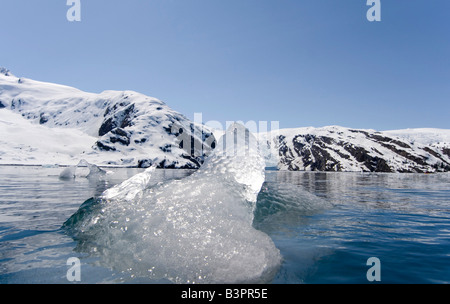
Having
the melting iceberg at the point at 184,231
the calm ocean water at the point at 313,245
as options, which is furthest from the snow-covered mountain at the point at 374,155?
the melting iceberg at the point at 184,231

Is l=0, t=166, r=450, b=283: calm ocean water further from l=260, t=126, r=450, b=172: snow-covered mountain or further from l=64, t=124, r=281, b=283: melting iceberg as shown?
l=260, t=126, r=450, b=172: snow-covered mountain

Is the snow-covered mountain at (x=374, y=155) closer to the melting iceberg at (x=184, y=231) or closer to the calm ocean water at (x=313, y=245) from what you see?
the calm ocean water at (x=313, y=245)

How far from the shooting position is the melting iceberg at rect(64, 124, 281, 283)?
4.91 m

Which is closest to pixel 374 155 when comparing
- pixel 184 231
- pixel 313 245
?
pixel 313 245

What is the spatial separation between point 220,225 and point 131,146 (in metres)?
178

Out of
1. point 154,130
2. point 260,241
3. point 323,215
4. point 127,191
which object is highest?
point 154,130

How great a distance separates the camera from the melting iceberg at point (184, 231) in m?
4.91

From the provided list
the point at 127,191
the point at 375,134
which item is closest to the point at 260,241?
the point at 127,191

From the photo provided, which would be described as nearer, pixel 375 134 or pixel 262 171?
pixel 262 171

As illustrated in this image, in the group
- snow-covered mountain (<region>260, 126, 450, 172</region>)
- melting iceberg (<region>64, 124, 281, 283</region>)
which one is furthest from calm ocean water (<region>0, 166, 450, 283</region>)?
snow-covered mountain (<region>260, 126, 450, 172</region>)

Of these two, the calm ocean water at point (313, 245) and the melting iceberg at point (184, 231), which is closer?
the calm ocean water at point (313, 245)
